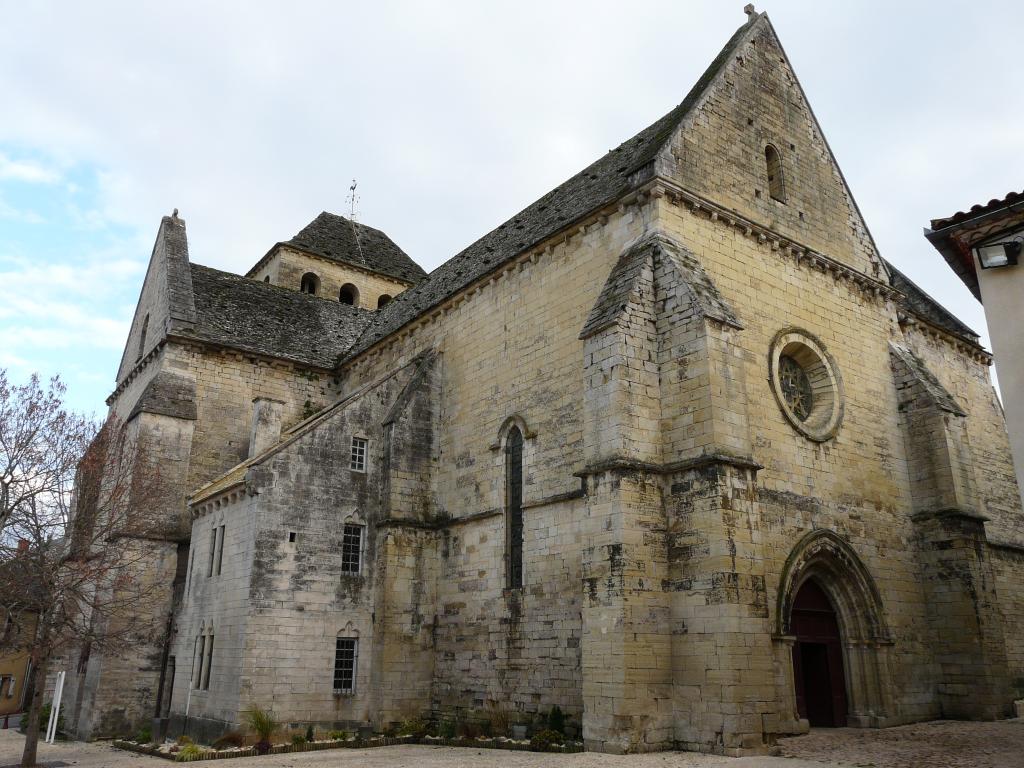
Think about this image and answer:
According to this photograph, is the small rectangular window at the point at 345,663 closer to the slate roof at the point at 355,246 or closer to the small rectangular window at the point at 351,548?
the small rectangular window at the point at 351,548

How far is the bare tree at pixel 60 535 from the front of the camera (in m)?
14.6

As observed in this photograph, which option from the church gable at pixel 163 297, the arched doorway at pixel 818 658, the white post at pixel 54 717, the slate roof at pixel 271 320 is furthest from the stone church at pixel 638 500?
the slate roof at pixel 271 320

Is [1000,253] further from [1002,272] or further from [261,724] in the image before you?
[261,724]

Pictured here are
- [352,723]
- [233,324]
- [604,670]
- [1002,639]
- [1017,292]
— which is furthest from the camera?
[233,324]

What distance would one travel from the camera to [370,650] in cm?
1769

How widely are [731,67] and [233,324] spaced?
16.3 metres

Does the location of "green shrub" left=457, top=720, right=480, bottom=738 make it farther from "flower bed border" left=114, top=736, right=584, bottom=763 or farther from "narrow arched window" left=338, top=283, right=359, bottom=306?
"narrow arched window" left=338, top=283, right=359, bottom=306

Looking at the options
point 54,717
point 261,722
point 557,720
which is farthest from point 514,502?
point 54,717

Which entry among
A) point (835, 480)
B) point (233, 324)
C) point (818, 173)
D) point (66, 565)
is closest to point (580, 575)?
point (835, 480)

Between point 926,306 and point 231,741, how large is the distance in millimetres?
21572

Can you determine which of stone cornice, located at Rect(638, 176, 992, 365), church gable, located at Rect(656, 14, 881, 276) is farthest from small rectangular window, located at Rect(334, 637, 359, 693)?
church gable, located at Rect(656, 14, 881, 276)

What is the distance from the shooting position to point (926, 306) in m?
23.5

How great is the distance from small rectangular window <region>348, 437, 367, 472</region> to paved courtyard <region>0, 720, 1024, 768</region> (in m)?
6.35

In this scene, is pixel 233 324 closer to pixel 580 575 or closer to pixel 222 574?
pixel 222 574
